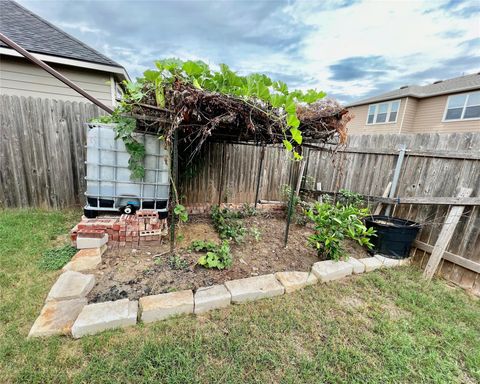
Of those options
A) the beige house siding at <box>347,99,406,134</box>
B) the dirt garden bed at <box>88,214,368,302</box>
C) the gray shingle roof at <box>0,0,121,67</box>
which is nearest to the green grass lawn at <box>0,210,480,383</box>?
the dirt garden bed at <box>88,214,368,302</box>

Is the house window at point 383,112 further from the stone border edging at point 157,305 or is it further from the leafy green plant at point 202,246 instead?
the leafy green plant at point 202,246

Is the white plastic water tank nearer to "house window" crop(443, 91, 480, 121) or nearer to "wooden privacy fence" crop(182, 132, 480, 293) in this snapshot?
"wooden privacy fence" crop(182, 132, 480, 293)

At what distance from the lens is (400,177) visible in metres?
3.32

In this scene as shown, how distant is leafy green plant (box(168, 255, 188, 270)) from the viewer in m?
2.31

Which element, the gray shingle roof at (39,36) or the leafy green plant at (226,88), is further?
the gray shingle roof at (39,36)

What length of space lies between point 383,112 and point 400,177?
1278 centimetres

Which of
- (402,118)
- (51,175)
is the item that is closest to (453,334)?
(51,175)

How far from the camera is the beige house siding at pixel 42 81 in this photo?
4.16 meters

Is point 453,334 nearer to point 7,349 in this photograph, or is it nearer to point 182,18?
point 7,349

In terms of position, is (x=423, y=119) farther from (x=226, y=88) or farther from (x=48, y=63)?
(x=48, y=63)

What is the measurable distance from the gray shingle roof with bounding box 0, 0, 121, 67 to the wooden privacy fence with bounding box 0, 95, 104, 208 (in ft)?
5.43

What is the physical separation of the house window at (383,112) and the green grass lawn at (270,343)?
13.8 metres

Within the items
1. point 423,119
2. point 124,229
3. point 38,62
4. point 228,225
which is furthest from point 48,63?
point 423,119

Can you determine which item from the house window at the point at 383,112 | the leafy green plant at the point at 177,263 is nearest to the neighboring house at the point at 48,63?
the leafy green plant at the point at 177,263
